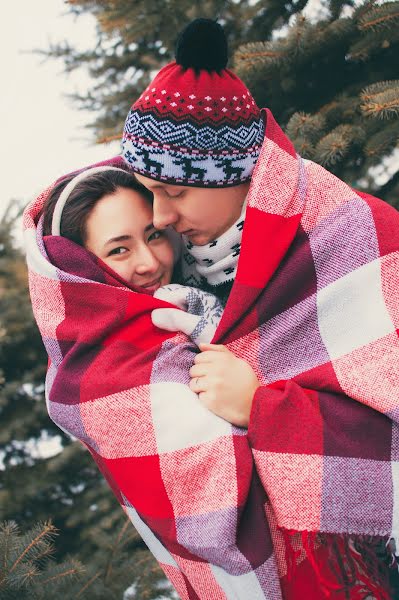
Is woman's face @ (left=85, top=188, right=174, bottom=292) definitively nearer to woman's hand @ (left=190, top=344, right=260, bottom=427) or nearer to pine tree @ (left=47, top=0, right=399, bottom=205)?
woman's hand @ (left=190, top=344, right=260, bottom=427)

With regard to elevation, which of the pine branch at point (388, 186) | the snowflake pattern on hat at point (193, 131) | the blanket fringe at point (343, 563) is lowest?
the blanket fringe at point (343, 563)

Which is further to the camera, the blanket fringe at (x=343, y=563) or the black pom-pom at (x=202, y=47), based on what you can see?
the black pom-pom at (x=202, y=47)

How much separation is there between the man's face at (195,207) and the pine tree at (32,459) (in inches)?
41.3

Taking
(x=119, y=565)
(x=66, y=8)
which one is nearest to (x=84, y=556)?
(x=119, y=565)

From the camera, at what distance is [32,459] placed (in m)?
2.43

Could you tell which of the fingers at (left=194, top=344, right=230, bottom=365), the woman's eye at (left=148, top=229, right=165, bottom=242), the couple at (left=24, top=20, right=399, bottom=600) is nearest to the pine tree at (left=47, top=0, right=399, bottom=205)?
the couple at (left=24, top=20, right=399, bottom=600)

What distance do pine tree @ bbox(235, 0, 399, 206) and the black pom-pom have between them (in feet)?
1.69

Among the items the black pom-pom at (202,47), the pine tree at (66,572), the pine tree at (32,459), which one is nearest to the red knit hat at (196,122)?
the black pom-pom at (202,47)

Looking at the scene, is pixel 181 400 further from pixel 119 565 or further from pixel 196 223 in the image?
pixel 119 565

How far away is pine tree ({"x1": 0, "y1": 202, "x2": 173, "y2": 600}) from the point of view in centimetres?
226

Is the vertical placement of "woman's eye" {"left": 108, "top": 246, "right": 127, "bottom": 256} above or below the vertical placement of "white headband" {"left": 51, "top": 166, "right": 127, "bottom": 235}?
below

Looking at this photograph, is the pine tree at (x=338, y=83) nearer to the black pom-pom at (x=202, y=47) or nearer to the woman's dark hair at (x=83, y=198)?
the black pom-pom at (x=202, y=47)

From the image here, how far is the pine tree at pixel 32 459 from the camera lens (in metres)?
2.26

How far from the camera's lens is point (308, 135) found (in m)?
1.88
